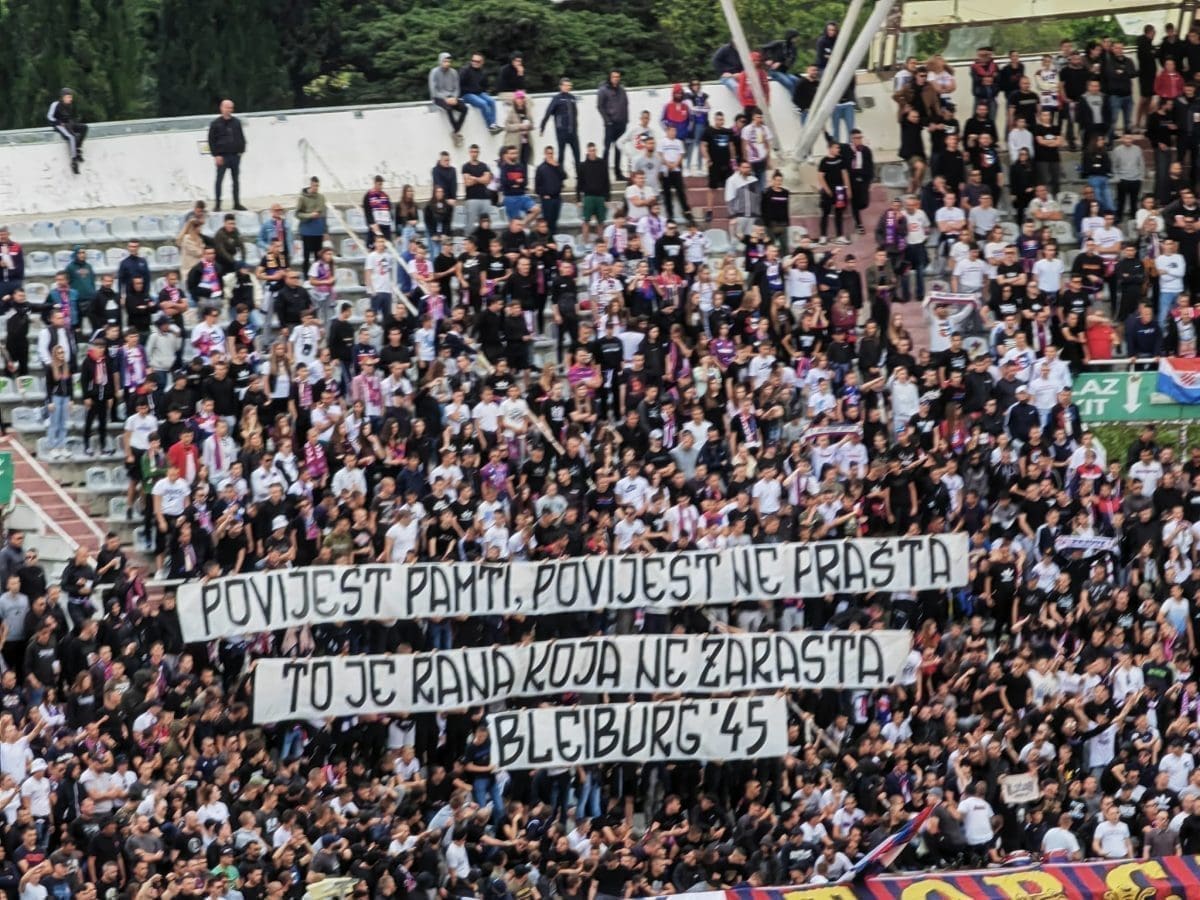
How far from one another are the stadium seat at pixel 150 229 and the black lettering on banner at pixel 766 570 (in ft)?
34.4

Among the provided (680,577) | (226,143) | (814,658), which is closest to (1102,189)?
(680,577)

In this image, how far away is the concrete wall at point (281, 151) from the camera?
37.7 metres

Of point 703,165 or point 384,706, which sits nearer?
point 384,706

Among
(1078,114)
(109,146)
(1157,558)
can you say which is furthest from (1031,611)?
(109,146)

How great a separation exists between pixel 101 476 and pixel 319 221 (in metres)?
4.98

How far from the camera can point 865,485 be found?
30781 mm


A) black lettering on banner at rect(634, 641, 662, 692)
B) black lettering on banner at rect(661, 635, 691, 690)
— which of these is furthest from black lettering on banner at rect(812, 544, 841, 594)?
black lettering on banner at rect(634, 641, 662, 692)

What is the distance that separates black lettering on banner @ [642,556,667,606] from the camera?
2897 centimetres

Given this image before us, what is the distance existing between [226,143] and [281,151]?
6.18ft

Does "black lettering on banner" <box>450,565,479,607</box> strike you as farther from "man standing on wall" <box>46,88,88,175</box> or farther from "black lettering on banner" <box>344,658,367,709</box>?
"man standing on wall" <box>46,88,88,175</box>

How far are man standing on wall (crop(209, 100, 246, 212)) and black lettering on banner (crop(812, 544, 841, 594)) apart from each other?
437 inches

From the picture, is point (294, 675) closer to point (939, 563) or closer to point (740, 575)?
point (740, 575)

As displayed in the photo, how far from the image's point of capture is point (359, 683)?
27.8 metres

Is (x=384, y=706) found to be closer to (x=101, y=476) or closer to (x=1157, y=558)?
(x=101, y=476)
